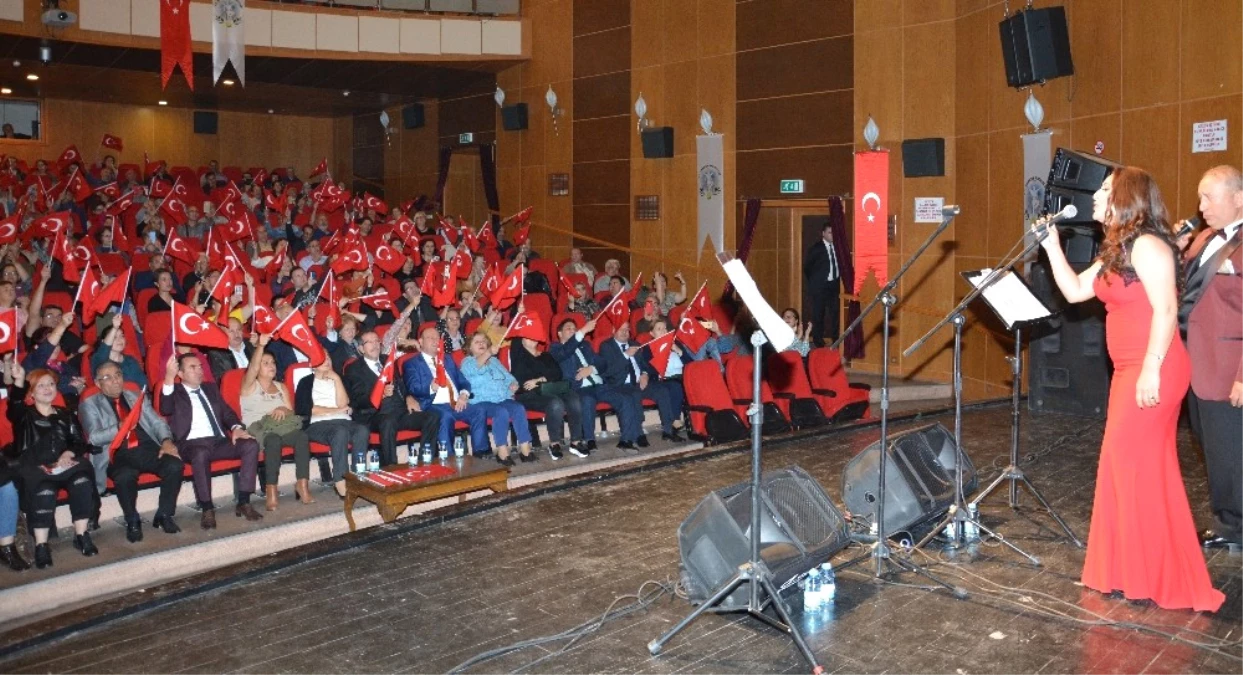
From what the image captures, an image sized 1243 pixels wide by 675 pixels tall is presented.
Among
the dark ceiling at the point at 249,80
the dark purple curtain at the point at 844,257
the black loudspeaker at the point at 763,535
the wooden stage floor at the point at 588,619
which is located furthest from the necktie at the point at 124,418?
the dark ceiling at the point at 249,80

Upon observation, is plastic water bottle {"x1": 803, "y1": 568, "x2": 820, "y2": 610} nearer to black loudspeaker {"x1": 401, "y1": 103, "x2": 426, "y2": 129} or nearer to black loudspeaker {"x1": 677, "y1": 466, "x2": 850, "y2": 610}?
black loudspeaker {"x1": 677, "y1": 466, "x2": 850, "y2": 610}

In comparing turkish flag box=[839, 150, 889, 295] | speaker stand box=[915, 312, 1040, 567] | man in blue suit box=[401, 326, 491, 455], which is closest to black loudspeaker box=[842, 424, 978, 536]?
speaker stand box=[915, 312, 1040, 567]

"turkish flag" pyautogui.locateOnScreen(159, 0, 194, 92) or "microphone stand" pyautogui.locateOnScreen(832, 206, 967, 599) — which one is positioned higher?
"turkish flag" pyautogui.locateOnScreen(159, 0, 194, 92)

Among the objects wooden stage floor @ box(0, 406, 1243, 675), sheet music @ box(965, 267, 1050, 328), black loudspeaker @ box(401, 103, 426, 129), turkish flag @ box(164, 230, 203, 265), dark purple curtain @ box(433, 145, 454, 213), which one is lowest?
wooden stage floor @ box(0, 406, 1243, 675)

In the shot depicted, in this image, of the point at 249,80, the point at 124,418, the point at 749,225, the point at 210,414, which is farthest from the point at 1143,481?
the point at 249,80

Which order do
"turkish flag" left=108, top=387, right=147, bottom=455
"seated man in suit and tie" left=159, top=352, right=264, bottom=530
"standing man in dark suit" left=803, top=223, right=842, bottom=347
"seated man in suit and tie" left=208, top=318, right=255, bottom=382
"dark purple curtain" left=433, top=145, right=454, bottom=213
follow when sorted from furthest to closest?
"dark purple curtain" left=433, top=145, right=454, bottom=213 < "standing man in dark suit" left=803, top=223, right=842, bottom=347 < "seated man in suit and tie" left=208, top=318, right=255, bottom=382 < "seated man in suit and tie" left=159, top=352, right=264, bottom=530 < "turkish flag" left=108, top=387, right=147, bottom=455

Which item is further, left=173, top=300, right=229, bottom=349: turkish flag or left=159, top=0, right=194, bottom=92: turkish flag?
left=159, top=0, right=194, bottom=92: turkish flag

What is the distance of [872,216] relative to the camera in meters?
12.4

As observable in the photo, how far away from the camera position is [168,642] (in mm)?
4012

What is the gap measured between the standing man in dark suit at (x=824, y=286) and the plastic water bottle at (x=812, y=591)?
329 inches

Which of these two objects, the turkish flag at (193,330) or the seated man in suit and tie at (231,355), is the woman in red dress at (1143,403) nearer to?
the turkish flag at (193,330)

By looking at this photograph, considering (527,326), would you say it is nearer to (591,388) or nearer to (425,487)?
(591,388)

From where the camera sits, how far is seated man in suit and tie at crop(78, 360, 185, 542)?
6391mm

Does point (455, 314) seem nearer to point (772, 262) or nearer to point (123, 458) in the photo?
point (123, 458)
